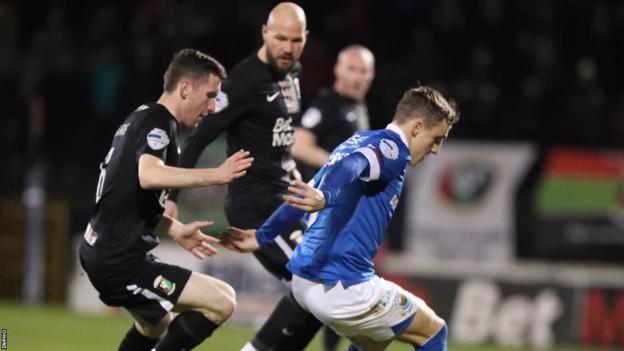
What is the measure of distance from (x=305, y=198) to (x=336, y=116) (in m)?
3.39

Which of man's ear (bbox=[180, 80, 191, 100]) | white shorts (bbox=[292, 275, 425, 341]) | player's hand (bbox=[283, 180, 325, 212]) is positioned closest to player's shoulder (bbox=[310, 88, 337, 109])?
man's ear (bbox=[180, 80, 191, 100])

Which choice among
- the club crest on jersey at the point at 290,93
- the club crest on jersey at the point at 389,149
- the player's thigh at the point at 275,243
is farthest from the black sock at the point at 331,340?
the club crest on jersey at the point at 389,149

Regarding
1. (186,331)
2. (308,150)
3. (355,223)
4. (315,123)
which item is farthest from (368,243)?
(315,123)

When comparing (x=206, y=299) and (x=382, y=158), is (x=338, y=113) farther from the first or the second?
(x=382, y=158)

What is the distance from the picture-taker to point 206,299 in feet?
22.3

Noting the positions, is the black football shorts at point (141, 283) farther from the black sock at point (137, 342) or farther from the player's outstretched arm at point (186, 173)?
the player's outstretched arm at point (186, 173)

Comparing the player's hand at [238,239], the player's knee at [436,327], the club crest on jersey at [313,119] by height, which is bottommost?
the player's knee at [436,327]

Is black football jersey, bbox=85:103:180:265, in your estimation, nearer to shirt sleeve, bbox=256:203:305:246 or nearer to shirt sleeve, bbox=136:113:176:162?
shirt sleeve, bbox=136:113:176:162

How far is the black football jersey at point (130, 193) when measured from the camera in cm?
660

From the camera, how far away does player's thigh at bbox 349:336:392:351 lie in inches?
265

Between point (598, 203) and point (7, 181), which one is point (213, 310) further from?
point (7, 181)

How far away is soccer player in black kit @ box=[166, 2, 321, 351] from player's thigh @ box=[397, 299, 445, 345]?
4.34 ft

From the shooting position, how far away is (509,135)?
45.9ft

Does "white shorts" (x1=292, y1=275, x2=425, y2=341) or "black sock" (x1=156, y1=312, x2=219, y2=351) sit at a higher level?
"white shorts" (x1=292, y1=275, x2=425, y2=341)
